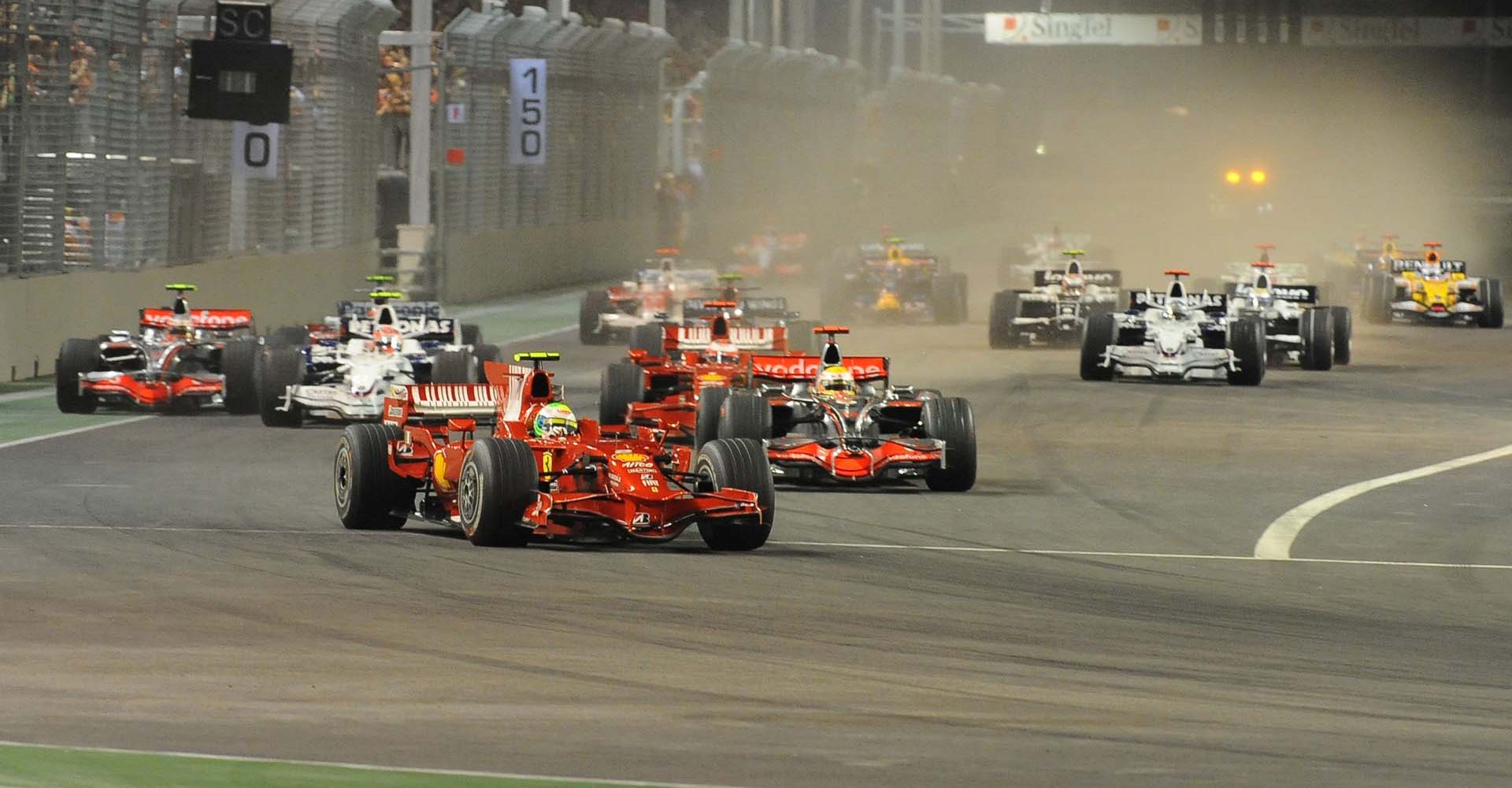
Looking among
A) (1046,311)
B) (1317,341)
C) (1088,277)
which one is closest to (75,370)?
(1317,341)

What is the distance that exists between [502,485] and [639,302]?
832 inches

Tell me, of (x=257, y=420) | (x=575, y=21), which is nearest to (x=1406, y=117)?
(x=575, y=21)

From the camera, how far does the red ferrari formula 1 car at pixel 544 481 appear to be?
48.9ft

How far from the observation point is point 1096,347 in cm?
2958

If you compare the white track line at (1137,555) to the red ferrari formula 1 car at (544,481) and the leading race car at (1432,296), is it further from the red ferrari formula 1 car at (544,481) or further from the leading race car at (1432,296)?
the leading race car at (1432,296)

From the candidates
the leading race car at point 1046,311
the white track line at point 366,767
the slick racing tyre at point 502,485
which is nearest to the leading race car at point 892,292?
the leading race car at point 1046,311

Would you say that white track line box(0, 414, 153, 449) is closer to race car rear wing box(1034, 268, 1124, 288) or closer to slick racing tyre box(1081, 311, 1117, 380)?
slick racing tyre box(1081, 311, 1117, 380)

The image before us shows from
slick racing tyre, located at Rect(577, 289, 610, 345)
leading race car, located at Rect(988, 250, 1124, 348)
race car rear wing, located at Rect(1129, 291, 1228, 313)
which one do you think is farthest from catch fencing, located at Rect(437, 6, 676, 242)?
race car rear wing, located at Rect(1129, 291, 1228, 313)

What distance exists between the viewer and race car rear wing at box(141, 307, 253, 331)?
81.4ft

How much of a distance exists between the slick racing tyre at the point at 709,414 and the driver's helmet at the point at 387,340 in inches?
184

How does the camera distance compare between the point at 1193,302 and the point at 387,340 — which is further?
the point at 1193,302

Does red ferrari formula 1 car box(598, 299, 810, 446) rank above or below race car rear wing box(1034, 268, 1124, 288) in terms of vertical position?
below

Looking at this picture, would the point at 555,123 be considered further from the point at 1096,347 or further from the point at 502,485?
the point at 502,485

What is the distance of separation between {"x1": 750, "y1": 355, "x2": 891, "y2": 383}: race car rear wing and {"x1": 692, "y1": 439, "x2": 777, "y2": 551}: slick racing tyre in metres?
4.86
